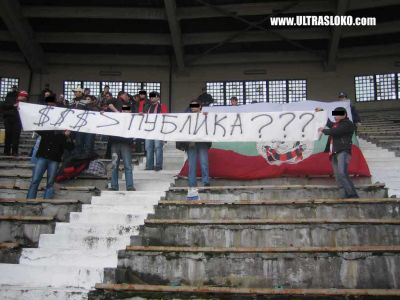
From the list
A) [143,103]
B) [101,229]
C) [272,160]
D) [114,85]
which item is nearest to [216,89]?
[114,85]

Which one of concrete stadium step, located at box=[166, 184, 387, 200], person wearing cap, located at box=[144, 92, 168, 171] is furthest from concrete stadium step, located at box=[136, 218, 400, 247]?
person wearing cap, located at box=[144, 92, 168, 171]

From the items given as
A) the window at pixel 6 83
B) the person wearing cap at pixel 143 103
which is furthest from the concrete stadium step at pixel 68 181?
the window at pixel 6 83

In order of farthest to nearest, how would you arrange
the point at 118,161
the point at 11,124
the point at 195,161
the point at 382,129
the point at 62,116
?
the point at 382,129 < the point at 11,124 < the point at 62,116 < the point at 118,161 < the point at 195,161

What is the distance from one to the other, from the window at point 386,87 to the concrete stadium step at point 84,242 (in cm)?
1595

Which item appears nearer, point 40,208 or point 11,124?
point 40,208

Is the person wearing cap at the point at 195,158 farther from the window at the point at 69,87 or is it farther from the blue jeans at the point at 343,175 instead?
the window at the point at 69,87

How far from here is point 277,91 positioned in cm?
1906

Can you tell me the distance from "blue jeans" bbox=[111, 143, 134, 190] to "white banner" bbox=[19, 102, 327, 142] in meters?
0.21

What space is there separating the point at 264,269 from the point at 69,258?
235 cm

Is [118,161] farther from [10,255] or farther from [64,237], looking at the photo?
[10,255]

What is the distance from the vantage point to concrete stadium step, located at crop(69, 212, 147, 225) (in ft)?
19.5

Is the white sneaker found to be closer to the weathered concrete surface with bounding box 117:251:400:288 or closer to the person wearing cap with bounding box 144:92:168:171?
the weathered concrete surface with bounding box 117:251:400:288

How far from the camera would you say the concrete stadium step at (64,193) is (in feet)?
22.7

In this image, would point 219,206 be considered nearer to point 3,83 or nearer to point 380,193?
point 380,193
